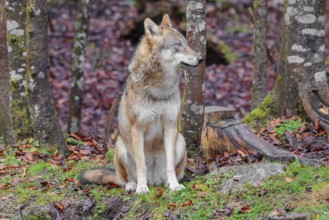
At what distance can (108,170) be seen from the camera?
8680mm

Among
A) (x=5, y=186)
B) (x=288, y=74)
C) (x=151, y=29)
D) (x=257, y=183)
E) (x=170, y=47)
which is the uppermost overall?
(x=151, y=29)

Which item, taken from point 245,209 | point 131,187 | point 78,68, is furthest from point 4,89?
point 245,209

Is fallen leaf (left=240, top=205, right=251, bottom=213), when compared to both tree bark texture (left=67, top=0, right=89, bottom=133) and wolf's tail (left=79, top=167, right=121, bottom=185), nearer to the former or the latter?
wolf's tail (left=79, top=167, right=121, bottom=185)

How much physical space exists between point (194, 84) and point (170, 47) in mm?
1501

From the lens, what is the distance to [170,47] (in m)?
7.86

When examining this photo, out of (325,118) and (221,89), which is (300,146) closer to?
(325,118)

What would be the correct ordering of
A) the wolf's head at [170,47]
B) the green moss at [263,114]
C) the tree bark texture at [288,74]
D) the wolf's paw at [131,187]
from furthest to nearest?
the green moss at [263,114]
the tree bark texture at [288,74]
the wolf's paw at [131,187]
the wolf's head at [170,47]

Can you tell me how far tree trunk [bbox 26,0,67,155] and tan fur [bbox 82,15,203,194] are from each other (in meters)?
2.29

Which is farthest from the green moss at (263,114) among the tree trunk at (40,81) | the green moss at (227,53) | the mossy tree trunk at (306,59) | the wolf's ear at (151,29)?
the green moss at (227,53)

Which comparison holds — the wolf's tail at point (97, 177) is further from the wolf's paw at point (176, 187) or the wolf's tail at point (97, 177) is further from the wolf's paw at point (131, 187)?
the wolf's paw at point (176, 187)

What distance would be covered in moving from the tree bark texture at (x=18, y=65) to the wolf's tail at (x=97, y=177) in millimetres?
2500

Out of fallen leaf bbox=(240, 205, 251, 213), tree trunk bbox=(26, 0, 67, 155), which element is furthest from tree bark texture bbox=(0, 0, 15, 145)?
fallen leaf bbox=(240, 205, 251, 213)

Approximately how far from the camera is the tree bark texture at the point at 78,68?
14711mm

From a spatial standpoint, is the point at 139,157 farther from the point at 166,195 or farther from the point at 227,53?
the point at 227,53
